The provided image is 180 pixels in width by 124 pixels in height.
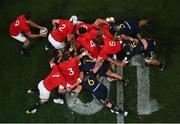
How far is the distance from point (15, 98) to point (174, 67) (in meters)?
4.47

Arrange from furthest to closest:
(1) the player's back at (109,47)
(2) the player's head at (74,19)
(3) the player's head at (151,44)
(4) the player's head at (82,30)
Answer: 1. (2) the player's head at (74,19)
2. (3) the player's head at (151,44)
3. (4) the player's head at (82,30)
4. (1) the player's back at (109,47)

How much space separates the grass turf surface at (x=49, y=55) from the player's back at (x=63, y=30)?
940mm

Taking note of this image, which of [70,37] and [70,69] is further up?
[70,37]

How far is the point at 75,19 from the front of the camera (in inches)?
447

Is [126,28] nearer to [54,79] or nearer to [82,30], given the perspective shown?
[82,30]

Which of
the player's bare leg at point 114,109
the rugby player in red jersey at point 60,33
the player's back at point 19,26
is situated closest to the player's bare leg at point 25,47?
the player's back at point 19,26

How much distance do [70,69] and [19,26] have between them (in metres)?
2.05

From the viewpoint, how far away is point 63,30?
11008mm

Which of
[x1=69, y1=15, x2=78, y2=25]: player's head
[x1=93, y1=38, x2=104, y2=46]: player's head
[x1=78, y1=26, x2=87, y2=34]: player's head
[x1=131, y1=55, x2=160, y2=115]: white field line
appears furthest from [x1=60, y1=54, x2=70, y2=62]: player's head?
[x1=131, y1=55, x2=160, y2=115]: white field line

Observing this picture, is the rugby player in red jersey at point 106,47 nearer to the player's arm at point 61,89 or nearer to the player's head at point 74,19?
the player's head at point 74,19

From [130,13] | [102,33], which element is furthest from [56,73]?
[130,13]

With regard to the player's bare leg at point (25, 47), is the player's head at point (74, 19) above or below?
above

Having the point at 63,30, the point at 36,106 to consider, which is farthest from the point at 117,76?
the point at 36,106

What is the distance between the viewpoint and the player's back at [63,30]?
1099 centimetres
